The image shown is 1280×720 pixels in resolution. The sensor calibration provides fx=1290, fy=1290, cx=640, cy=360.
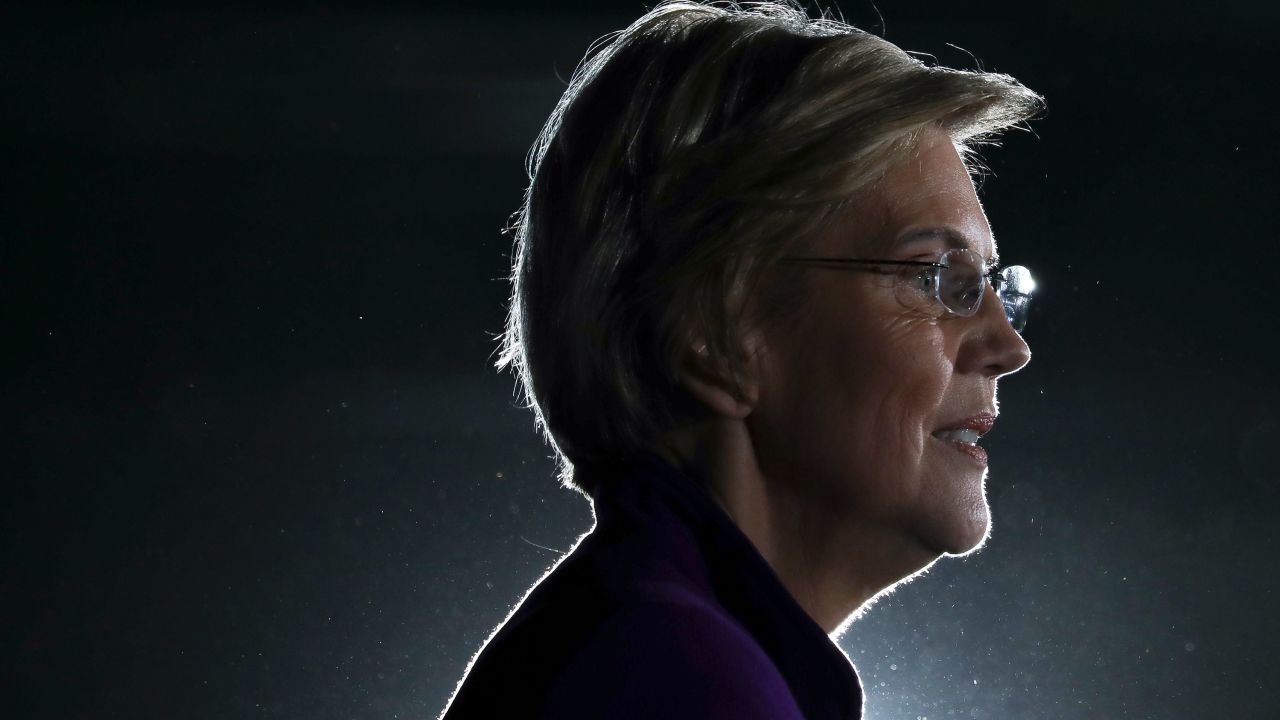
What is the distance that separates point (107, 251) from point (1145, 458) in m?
1.67

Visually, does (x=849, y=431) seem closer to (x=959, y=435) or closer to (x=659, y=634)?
(x=959, y=435)

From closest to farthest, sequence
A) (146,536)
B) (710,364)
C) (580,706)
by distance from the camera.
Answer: (580,706) → (710,364) → (146,536)

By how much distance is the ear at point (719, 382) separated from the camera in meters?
0.65

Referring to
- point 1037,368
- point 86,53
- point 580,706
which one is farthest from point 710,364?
point 86,53

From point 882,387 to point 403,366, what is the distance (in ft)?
4.84

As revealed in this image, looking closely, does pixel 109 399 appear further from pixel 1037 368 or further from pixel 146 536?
pixel 1037 368

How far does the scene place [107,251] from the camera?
202 centimetres

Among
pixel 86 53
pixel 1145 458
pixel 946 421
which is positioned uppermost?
pixel 946 421

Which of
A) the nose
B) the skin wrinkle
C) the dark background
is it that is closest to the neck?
the skin wrinkle

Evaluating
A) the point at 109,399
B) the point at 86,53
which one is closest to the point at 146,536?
the point at 109,399

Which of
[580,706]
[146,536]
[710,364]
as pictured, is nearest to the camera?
[580,706]

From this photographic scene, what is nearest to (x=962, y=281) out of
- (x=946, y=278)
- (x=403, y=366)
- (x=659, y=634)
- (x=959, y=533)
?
(x=946, y=278)

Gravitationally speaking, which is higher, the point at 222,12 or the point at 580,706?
the point at 580,706

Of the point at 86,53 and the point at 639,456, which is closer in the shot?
the point at 639,456
